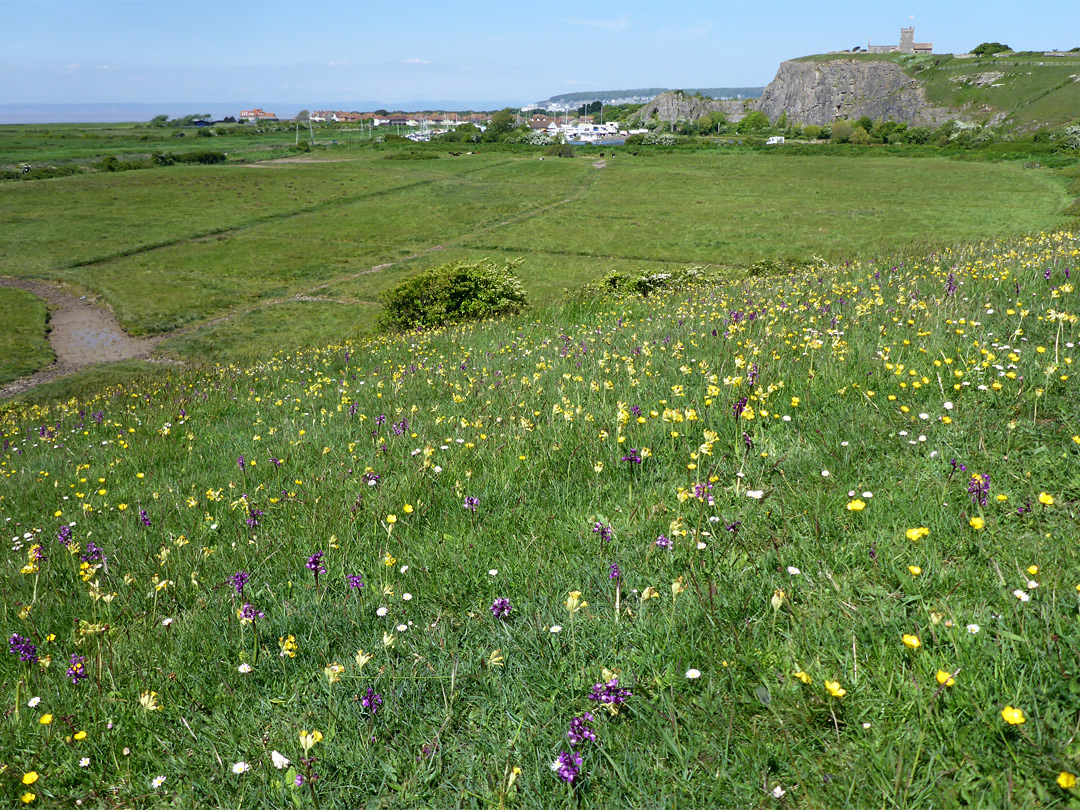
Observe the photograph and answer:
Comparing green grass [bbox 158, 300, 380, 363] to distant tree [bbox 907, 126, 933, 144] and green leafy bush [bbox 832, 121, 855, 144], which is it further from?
green leafy bush [bbox 832, 121, 855, 144]

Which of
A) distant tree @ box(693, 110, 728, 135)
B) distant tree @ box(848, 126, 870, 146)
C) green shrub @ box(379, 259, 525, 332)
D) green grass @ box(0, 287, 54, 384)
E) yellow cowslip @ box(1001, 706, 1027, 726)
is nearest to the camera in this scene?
yellow cowslip @ box(1001, 706, 1027, 726)

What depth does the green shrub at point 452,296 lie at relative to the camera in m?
22.9

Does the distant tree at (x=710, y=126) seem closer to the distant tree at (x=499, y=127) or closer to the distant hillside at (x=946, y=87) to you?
the distant hillside at (x=946, y=87)

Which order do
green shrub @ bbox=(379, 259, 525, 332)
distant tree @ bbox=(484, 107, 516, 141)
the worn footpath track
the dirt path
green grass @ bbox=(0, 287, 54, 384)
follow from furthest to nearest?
distant tree @ bbox=(484, 107, 516, 141), the worn footpath track, green grass @ bbox=(0, 287, 54, 384), the dirt path, green shrub @ bbox=(379, 259, 525, 332)

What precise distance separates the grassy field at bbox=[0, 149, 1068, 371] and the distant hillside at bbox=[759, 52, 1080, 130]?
212 ft

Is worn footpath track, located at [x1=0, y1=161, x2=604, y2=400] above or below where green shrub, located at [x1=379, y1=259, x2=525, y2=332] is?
below

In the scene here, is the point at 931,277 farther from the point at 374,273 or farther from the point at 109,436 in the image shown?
the point at 374,273

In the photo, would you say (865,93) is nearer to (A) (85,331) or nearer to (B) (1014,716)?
(A) (85,331)

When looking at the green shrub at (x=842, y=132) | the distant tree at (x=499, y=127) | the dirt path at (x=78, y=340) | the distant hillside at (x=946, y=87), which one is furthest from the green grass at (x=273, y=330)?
the distant hillside at (x=946, y=87)

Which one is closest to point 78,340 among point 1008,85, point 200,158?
point 200,158

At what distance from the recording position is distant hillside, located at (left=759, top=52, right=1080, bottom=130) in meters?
126

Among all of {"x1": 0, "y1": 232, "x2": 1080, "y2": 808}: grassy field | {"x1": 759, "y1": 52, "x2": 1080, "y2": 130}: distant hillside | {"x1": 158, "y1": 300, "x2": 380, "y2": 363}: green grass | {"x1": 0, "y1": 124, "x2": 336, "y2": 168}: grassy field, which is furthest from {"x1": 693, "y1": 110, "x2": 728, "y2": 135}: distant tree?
{"x1": 0, "y1": 232, "x2": 1080, "y2": 808}: grassy field

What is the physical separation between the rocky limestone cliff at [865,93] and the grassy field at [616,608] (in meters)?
187

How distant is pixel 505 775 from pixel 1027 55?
708 ft
